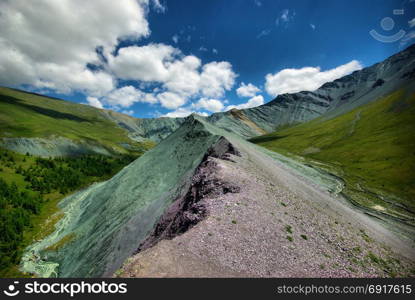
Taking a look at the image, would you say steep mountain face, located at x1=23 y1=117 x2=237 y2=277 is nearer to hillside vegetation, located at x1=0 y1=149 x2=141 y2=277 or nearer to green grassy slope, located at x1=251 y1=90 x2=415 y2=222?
hillside vegetation, located at x1=0 y1=149 x2=141 y2=277

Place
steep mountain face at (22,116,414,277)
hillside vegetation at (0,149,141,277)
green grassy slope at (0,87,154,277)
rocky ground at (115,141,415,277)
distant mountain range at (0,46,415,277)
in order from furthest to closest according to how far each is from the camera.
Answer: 1. green grassy slope at (0,87,154,277)
2. hillside vegetation at (0,149,141,277)
3. distant mountain range at (0,46,415,277)
4. steep mountain face at (22,116,414,277)
5. rocky ground at (115,141,415,277)

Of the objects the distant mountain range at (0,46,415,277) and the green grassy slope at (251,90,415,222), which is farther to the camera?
the green grassy slope at (251,90,415,222)

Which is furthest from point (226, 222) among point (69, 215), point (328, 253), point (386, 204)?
point (386, 204)

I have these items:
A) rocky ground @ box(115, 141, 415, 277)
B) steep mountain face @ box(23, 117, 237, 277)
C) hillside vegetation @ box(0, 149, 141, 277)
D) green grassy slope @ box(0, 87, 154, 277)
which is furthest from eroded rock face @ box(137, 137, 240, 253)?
hillside vegetation @ box(0, 149, 141, 277)

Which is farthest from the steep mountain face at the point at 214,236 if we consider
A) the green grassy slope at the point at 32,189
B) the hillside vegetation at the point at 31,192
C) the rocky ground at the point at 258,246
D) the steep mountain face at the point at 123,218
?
the hillside vegetation at the point at 31,192

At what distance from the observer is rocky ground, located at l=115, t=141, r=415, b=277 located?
13.3 metres

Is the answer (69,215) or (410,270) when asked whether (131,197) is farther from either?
(410,270)

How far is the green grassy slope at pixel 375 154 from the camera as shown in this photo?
63.7 meters

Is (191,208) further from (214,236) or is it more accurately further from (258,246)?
(258,246)

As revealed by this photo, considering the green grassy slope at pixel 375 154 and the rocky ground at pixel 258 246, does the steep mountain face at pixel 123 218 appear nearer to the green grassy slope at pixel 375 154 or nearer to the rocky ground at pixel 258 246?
the rocky ground at pixel 258 246

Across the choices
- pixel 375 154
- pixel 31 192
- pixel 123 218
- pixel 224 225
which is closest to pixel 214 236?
pixel 224 225

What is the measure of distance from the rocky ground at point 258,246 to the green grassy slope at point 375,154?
3771cm

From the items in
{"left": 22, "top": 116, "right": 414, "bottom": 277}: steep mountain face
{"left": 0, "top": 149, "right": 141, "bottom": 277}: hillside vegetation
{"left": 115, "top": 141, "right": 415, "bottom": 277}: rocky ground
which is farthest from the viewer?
{"left": 0, "top": 149, "right": 141, "bottom": 277}: hillside vegetation

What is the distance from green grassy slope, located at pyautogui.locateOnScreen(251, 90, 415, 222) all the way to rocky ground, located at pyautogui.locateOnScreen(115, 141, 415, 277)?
124 feet
